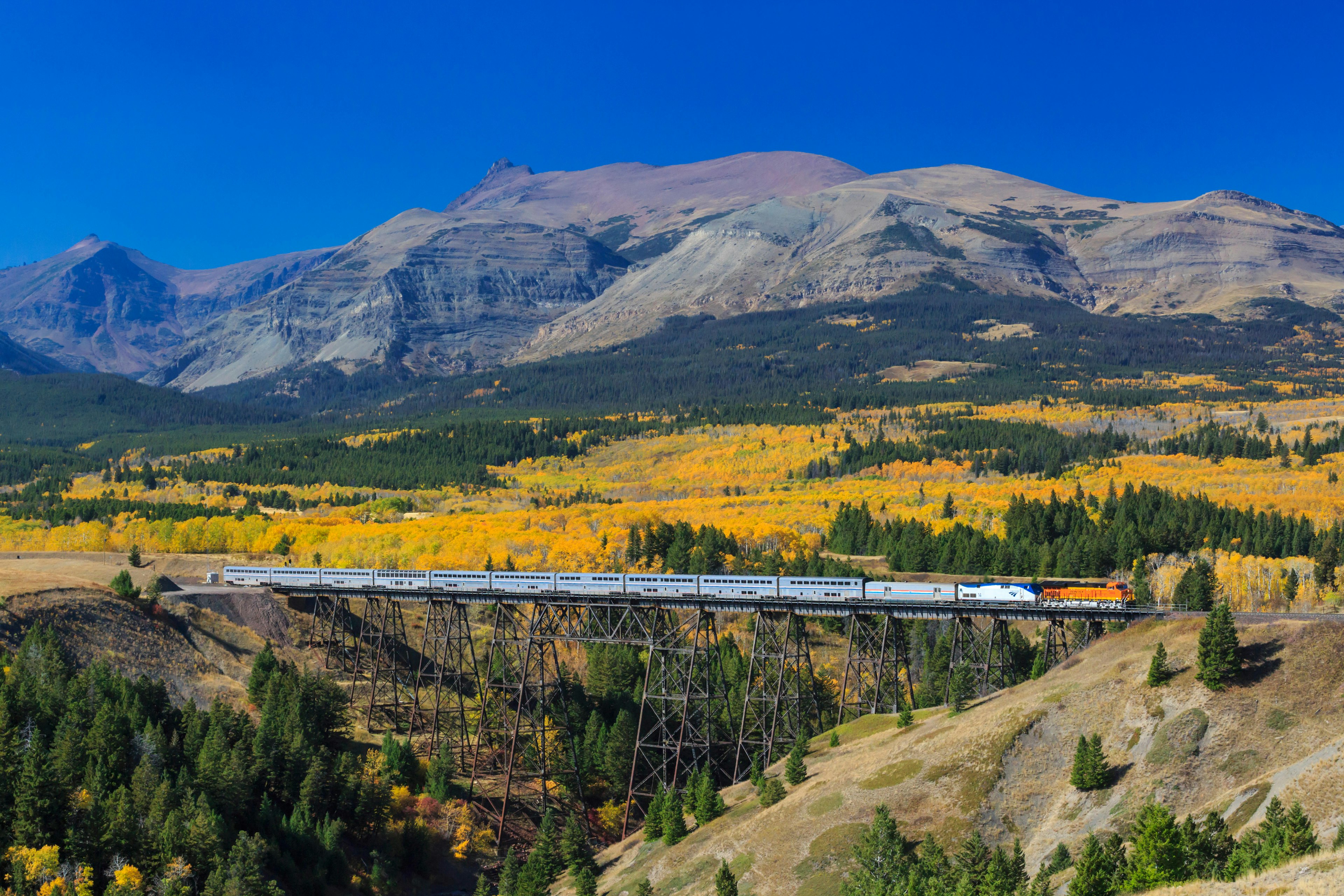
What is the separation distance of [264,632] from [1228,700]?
3250 inches

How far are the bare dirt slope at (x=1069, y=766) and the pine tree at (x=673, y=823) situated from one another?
1083mm

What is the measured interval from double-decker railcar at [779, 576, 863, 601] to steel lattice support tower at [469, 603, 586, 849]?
18.8 meters

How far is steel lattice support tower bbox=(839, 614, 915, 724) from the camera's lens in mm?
80500

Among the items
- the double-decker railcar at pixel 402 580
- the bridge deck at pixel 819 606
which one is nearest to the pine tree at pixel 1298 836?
the bridge deck at pixel 819 606

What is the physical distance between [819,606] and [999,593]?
12.2 metres

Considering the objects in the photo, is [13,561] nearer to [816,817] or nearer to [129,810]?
[129,810]

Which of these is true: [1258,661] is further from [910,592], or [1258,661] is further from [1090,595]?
[910,592]

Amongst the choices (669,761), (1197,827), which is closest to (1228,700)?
(1197,827)

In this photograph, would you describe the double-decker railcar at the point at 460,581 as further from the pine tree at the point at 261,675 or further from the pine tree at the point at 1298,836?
the pine tree at the point at 1298,836

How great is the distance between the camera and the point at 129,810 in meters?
66.5

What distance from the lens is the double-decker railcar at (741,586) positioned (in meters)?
82.9

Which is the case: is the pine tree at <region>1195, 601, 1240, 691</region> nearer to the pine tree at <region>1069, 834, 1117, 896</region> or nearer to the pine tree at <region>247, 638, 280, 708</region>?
the pine tree at <region>1069, 834, 1117, 896</region>

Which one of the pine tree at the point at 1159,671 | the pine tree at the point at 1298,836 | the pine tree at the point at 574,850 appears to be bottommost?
the pine tree at the point at 574,850

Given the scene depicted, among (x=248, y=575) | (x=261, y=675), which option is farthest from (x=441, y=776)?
(x=248, y=575)
